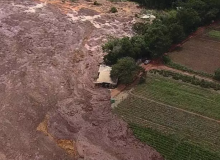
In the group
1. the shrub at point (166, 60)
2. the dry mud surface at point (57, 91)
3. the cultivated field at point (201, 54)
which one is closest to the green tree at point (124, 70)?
the dry mud surface at point (57, 91)

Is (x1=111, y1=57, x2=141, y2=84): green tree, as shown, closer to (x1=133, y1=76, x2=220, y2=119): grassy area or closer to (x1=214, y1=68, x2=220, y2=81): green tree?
(x1=133, y1=76, x2=220, y2=119): grassy area

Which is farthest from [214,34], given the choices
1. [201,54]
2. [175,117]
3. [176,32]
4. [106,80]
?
[175,117]

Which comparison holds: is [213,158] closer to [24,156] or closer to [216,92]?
[216,92]

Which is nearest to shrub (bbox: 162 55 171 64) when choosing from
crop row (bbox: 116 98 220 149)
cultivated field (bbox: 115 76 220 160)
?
cultivated field (bbox: 115 76 220 160)

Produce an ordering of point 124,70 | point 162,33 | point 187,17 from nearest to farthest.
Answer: point 124,70, point 162,33, point 187,17

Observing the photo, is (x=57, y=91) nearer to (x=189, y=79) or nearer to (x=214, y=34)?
(x=189, y=79)

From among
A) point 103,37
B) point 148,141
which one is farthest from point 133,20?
point 148,141
